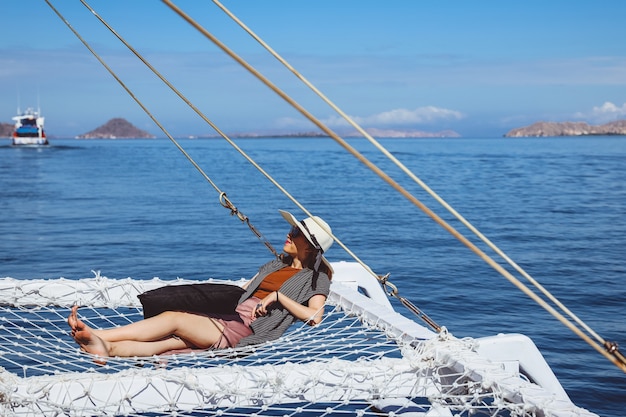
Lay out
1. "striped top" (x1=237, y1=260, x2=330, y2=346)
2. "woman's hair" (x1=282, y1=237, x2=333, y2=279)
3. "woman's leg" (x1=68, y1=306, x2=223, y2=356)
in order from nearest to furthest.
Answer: "woman's leg" (x1=68, y1=306, x2=223, y2=356)
"striped top" (x1=237, y1=260, x2=330, y2=346)
"woman's hair" (x1=282, y1=237, x2=333, y2=279)

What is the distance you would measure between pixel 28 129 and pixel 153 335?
7394 centimetres

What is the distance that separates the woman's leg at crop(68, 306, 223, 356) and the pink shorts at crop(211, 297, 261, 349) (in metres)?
0.04

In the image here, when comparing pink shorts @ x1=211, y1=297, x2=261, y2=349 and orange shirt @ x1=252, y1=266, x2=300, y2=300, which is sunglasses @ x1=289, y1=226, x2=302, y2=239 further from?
pink shorts @ x1=211, y1=297, x2=261, y2=349

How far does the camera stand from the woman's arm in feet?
15.2

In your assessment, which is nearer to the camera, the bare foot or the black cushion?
the bare foot

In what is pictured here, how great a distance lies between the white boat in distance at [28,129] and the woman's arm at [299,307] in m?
72.0

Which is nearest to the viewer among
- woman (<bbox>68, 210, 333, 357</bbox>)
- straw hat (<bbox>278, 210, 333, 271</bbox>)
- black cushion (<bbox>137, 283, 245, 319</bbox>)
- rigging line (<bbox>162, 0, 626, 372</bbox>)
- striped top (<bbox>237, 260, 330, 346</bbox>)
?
rigging line (<bbox>162, 0, 626, 372</bbox>)

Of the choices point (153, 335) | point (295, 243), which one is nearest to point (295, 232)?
point (295, 243)

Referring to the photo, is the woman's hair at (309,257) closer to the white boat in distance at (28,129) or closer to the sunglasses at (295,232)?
the sunglasses at (295,232)

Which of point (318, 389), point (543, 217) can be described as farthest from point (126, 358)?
point (543, 217)

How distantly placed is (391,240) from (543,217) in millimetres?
5140

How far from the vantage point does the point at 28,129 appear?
7362 centimetres

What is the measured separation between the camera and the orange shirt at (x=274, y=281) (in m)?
5.07

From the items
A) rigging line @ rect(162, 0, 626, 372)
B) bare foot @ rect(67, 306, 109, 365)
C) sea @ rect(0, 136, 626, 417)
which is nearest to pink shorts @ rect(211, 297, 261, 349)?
bare foot @ rect(67, 306, 109, 365)
